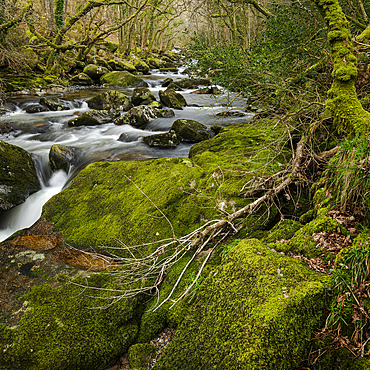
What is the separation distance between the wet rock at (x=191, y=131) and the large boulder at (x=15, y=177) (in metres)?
4.67

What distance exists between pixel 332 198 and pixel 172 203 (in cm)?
227

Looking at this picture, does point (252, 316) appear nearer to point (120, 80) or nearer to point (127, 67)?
point (120, 80)

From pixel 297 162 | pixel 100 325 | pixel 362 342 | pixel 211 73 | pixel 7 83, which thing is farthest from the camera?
pixel 7 83

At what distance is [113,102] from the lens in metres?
12.6

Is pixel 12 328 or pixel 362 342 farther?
pixel 12 328

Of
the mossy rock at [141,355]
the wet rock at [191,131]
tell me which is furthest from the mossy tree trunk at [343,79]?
the wet rock at [191,131]

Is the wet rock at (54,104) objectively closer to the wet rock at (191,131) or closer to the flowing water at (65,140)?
the flowing water at (65,140)

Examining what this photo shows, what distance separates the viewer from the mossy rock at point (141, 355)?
243 cm

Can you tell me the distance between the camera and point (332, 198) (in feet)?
8.94

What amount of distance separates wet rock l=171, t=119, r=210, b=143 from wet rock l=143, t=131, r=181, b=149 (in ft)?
0.99

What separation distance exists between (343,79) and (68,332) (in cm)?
427

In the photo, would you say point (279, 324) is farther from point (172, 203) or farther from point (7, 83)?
point (7, 83)

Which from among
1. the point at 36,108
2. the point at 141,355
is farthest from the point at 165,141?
the point at 36,108

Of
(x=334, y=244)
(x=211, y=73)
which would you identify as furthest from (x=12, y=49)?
(x=334, y=244)
